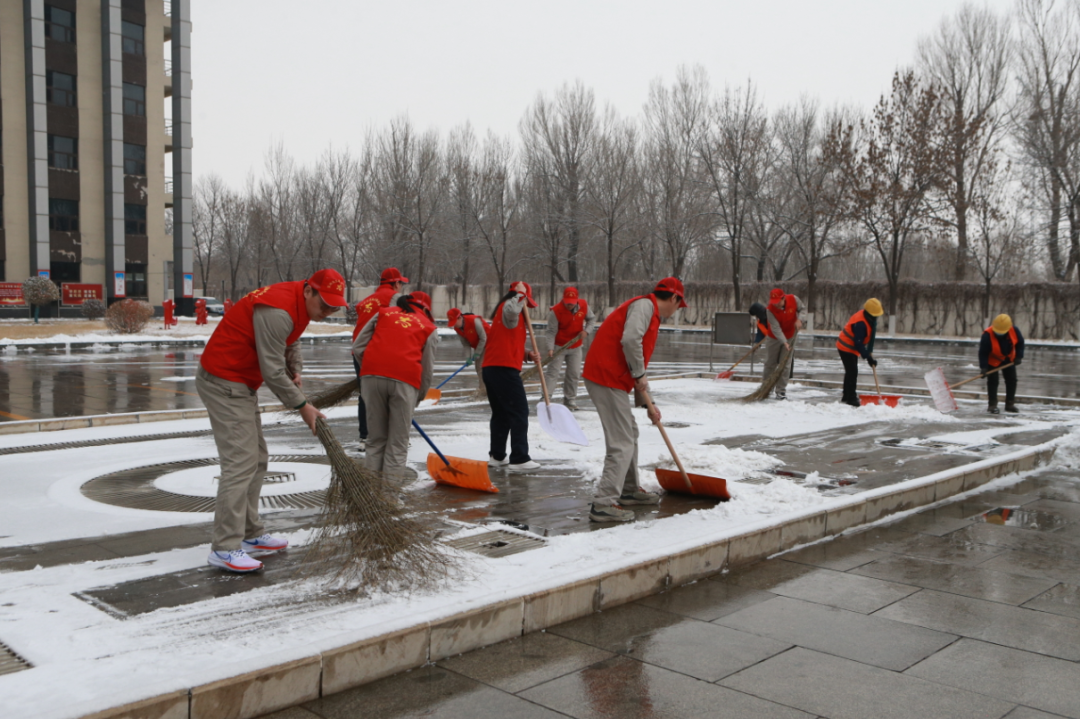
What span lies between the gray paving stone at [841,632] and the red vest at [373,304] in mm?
4920

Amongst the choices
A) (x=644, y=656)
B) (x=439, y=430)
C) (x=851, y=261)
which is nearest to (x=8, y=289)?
(x=439, y=430)

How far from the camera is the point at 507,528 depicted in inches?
220

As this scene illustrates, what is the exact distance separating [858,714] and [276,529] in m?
3.73

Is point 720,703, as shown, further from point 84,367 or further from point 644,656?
point 84,367

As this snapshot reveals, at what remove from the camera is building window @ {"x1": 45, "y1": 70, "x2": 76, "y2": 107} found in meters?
41.9

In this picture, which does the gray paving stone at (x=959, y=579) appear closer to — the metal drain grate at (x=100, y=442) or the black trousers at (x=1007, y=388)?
the metal drain grate at (x=100, y=442)

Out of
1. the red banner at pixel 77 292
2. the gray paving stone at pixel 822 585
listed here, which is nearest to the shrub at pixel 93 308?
the red banner at pixel 77 292

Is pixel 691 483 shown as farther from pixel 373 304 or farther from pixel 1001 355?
pixel 1001 355

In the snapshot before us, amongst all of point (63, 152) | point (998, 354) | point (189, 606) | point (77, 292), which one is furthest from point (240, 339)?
point (63, 152)

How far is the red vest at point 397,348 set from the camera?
20.2 ft

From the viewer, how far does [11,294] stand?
36719 millimetres

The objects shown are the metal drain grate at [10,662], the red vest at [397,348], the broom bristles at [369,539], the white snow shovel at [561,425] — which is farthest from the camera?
the white snow shovel at [561,425]

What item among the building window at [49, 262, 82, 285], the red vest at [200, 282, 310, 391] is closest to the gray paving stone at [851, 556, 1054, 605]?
the red vest at [200, 282, 310, 391]

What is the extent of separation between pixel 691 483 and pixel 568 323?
521 cm
